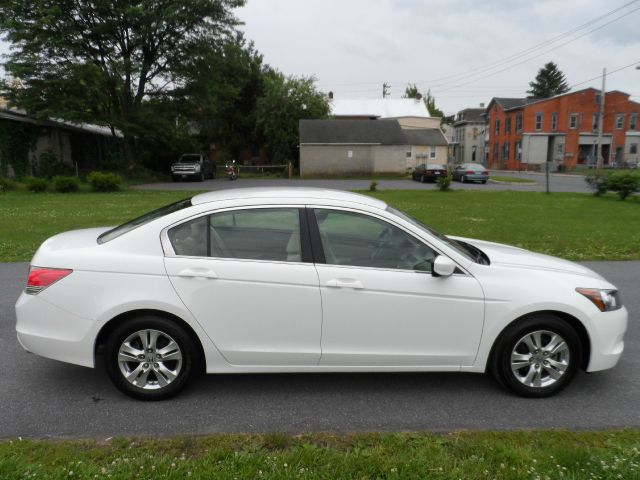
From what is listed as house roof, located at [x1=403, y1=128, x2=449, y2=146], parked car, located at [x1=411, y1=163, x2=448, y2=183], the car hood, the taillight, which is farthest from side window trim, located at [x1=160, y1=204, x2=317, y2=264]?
house roof, located at [x1=403, y1=128, x2=449, y2=146]

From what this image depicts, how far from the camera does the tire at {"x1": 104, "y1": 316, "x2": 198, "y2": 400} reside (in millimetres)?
3641

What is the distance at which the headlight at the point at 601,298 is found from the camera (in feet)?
12.5

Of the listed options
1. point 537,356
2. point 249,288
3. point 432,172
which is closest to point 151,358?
point 249,288

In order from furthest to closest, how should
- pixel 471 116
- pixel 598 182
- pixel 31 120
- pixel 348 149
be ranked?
pixel 471 116
pixel 348 149
pixel 31 120
pixel 598 182

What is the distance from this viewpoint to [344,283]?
3631 millimetres

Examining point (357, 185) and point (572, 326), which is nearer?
point (572, 326)

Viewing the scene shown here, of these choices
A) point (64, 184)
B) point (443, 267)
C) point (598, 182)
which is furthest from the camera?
point (64, 184)

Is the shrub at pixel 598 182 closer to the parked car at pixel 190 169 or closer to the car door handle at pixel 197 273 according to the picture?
the car door handle at pixel 197 273

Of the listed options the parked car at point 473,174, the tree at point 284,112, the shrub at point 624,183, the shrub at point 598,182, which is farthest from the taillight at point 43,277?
the tree at point 284,112

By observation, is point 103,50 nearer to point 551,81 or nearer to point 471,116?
point 471,116

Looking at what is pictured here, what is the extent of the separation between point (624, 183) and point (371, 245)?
20.6 metres

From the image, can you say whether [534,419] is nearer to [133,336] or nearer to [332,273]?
[332,273]

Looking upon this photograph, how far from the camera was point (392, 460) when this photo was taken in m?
2.90

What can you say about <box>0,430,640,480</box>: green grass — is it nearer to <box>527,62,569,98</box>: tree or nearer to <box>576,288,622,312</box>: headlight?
<box>576,288,622,312</box>: headlight
